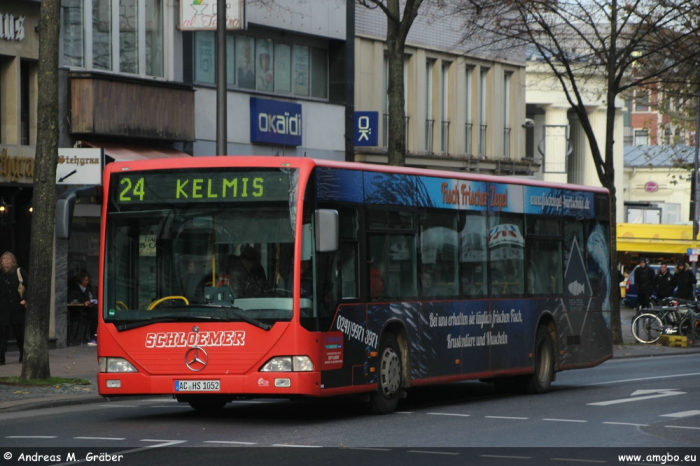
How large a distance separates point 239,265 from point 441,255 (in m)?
3.36

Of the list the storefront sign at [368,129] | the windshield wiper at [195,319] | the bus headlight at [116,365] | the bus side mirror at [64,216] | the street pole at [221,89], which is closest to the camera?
the windshield wiper at [195,319]

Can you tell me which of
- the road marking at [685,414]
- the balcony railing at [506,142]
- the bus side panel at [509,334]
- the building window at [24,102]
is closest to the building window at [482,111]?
the balcony railing at [506,142]

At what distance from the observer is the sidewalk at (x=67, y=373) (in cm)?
1642

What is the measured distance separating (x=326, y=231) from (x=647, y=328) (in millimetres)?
20648

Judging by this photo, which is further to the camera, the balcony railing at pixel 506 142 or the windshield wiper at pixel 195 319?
the balcony railing at pixel 506 142

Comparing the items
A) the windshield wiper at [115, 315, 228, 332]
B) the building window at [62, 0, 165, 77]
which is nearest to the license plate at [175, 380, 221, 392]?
the windshield wiper at [115, 315, 228, 332]

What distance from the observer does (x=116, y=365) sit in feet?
45.5

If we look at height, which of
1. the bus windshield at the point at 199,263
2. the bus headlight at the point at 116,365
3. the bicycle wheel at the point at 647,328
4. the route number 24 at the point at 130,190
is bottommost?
the bicycle wheel at the point at 647,328

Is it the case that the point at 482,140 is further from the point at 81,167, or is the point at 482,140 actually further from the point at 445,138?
the point at 81,167

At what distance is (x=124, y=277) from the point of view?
1391 centimetres

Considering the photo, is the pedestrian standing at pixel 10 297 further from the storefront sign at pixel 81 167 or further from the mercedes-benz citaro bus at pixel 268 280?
the mercedes-benz citaro bus at pixel 268 280

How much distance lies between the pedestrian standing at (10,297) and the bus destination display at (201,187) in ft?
27.8

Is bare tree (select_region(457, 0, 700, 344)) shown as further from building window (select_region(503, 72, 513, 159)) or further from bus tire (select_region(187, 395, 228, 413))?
bus tire (select_region(187, 395, 228, 413))

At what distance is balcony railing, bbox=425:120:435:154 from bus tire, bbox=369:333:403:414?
77.6 feet
